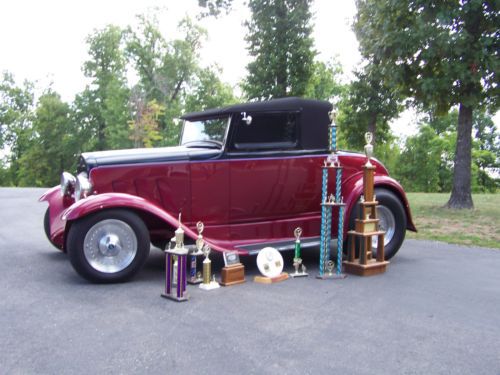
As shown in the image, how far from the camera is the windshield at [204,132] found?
536 cm

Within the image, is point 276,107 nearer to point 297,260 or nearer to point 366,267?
point 297,260

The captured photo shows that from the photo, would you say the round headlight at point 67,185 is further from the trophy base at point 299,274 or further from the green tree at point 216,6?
the green tree at point 216,6

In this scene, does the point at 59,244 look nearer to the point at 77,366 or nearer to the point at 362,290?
the point at 77,366

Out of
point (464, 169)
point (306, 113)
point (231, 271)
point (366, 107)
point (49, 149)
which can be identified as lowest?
point (231, 271)

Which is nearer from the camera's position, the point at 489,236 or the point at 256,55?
the point at 489,236

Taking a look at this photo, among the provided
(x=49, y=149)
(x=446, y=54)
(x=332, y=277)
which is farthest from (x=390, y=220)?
(x=49, y=149)

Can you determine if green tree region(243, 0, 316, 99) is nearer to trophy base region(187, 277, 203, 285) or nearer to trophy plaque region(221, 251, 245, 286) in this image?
trophy plaque region(221, 251, 245, 286)

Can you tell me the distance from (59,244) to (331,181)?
3446 mm

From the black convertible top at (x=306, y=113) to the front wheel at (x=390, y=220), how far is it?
1.05m

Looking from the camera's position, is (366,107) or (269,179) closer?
(269,179)

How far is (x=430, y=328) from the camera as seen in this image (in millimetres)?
3381

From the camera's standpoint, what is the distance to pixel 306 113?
18.2ft

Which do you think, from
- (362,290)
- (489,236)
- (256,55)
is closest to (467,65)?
(489,236)

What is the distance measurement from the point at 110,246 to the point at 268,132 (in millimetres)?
2212
